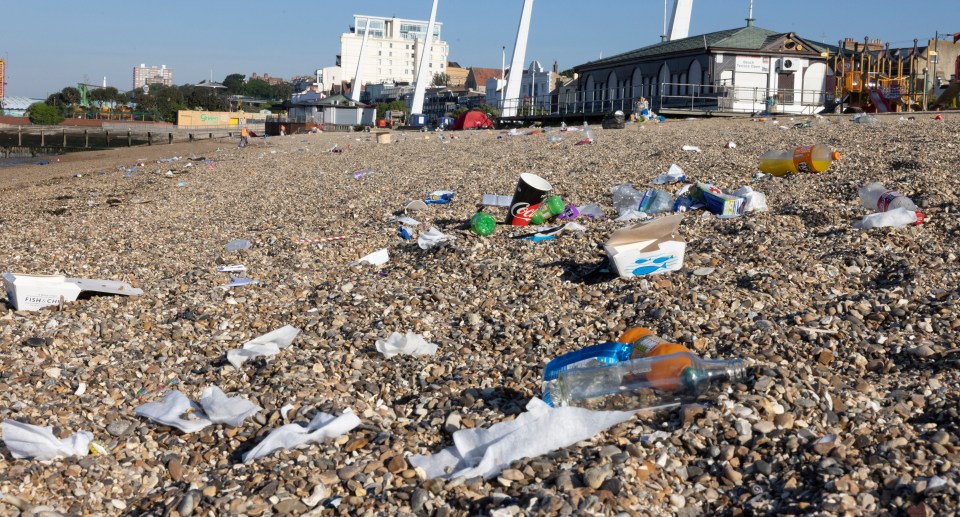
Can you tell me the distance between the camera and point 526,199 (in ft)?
22.4

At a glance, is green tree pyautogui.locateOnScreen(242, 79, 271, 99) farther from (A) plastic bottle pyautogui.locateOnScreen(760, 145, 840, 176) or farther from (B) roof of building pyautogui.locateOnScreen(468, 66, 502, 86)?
(A) plastic bottle pyautogui.locateOnScreen(760, 145, 840, 176)

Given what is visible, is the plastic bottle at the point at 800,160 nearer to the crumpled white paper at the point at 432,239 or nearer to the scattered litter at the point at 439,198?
the scattered litter at the point at 439,198

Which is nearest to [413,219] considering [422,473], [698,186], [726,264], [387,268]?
[387,268]

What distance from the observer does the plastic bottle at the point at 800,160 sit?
7.44 m

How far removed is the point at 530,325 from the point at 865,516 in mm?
2213

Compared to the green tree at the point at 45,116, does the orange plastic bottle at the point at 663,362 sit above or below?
below

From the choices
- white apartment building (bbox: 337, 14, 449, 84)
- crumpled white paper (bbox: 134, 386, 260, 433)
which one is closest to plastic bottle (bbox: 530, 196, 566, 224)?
crumpled white paper (bbox: 134, 386, 260, 433)

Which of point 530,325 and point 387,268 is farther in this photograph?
point 387,268

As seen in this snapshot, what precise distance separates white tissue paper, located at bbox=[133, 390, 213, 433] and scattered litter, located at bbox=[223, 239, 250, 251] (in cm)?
362

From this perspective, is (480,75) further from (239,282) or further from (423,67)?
(239,282)

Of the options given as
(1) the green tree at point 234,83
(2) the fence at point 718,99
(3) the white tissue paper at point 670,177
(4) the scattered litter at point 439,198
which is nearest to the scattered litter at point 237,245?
(4) the scattered litter at point 439,198

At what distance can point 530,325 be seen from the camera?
4.21 meters

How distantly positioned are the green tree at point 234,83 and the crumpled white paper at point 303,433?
155333mm

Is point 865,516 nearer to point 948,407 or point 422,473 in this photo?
point 948,407
